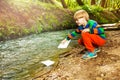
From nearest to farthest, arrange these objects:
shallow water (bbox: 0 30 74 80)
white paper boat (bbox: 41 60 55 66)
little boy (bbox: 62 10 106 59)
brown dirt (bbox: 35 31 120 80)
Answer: brown dirt (bbox: 35 31 120 80) → shallow water (bbox: 0 30 74 80) → white paper boat (bbox: 41 60 55 66) → little boy (bbox: 62 10 106 59)

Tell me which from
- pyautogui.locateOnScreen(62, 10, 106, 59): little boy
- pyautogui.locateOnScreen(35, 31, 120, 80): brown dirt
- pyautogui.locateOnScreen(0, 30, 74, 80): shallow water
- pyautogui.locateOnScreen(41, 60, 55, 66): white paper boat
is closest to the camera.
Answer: pyautogui.locateOnScreen(35, 31, 120, 80): brown dirt

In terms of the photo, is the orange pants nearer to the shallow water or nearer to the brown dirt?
the brown dirt

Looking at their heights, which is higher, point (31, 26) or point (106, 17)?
point (31, 26)

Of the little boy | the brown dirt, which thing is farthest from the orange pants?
the brown dirt

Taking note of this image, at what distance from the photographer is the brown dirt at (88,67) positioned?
4.11m

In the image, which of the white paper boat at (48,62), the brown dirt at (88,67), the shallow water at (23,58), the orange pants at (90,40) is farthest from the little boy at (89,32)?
the shallow water at (23,58)

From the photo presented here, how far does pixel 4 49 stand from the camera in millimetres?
7027

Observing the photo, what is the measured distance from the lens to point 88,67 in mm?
→ 4625

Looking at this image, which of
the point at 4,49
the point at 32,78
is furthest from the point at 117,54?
the point at 4,49

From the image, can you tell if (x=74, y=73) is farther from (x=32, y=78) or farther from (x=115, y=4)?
(x=115, y=4)

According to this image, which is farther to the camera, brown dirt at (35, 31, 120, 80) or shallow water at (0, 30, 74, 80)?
shallow water at (0, 30, 74, 80)

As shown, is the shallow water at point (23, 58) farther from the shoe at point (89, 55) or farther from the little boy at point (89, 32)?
the little boy at point (89, 32)

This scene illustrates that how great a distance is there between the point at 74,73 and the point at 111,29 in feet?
18.2

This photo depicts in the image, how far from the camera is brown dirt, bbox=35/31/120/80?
4.11 metres
